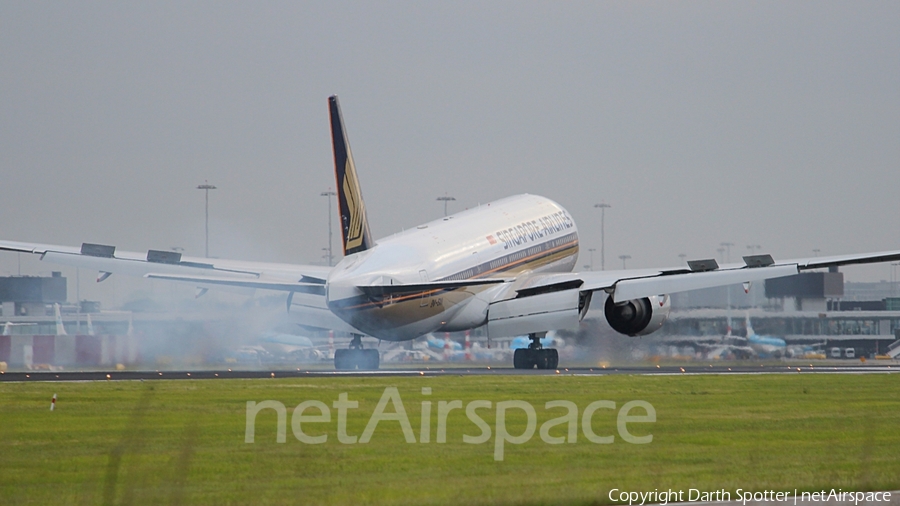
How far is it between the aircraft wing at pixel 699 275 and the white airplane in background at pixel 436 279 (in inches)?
1.7

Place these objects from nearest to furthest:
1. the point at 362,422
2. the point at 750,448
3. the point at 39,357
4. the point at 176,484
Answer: the point at 176,484, the point at 750,448, the point at 362,422, the point at 39,357

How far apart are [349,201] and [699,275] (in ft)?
41.8

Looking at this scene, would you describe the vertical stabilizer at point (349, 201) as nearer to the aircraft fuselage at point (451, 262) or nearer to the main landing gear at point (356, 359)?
the aircraft fuselage at point (451, 262)

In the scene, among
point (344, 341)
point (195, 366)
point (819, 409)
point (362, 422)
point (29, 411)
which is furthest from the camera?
point (344, 341)

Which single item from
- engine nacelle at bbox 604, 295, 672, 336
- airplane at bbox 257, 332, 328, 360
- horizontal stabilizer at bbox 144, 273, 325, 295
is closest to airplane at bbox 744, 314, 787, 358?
engine nacelle at bbox 604, 295, 672, 336

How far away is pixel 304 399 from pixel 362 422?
17.4 ft

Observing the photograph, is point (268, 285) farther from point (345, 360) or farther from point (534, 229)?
point (534, 229)

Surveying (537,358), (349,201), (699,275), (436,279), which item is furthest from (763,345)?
(349,201)

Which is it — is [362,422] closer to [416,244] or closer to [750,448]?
[750,448]

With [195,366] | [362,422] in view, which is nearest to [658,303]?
[195,366]

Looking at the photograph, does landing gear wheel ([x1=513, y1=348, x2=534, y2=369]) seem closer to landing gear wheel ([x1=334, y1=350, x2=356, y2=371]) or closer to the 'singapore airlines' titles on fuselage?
the 'singapore airlines' titles on fuselage

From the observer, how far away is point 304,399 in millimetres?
31562

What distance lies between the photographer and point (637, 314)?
51375mm

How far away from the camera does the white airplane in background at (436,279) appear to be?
152 ft
